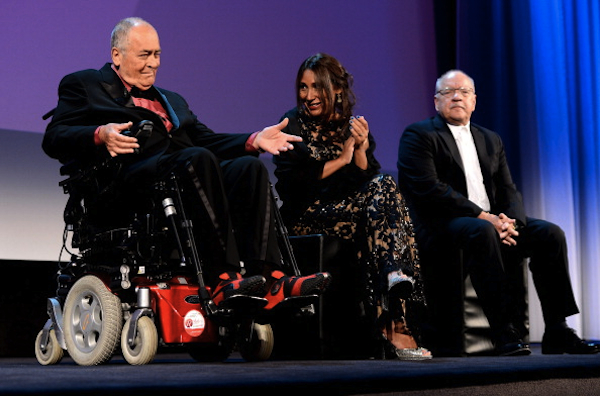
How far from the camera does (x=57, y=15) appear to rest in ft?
10.8

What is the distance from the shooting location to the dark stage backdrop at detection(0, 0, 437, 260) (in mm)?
3199

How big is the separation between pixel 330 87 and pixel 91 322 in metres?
1.18

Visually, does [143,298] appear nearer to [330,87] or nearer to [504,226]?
[330,87]

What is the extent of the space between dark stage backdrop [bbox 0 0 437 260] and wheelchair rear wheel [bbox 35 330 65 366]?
0.81m

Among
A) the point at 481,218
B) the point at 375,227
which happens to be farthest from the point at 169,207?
the point at 481,218

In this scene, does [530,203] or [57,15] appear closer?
[57,15]

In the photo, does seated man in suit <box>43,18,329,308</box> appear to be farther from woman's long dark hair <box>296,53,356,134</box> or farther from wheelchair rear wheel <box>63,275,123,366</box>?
woman's long dark hair <box>296,53,356,134</box>

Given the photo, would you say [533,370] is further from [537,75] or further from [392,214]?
[537,75]

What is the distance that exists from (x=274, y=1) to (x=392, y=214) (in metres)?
1.74

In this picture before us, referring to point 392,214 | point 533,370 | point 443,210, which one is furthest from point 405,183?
point 533,370

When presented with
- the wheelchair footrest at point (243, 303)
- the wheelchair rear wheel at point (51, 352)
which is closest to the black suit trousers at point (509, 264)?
the wheelchair footrest at point (243, 303)

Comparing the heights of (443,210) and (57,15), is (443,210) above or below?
below

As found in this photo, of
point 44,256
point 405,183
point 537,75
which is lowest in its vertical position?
point 44,256

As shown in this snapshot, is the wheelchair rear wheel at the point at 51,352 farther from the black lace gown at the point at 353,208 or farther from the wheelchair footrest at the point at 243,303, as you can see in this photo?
the black lace gown at the point at 353,208
